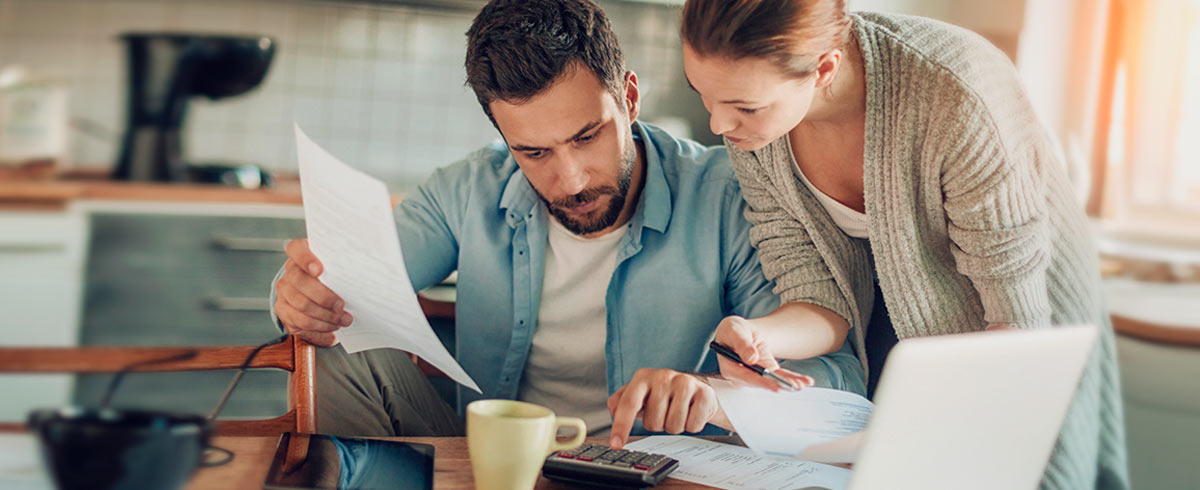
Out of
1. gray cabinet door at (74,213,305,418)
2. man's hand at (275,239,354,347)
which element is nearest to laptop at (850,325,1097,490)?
man's hand at (275,239,354,347)

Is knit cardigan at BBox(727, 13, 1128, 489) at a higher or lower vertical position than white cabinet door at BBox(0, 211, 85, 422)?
higher

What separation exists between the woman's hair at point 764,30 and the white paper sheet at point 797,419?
35cm

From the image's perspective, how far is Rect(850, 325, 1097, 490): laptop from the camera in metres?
0.60

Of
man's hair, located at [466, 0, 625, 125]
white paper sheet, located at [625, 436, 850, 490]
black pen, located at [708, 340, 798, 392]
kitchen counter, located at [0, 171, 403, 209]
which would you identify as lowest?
kitchen counter, located at [0, 171, 403, 209]

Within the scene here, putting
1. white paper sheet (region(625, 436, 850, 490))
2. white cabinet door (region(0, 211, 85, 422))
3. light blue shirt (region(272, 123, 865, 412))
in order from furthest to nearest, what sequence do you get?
1. white cabinet door (region(0, 211, 85, 422))
2. light blue shirt (region(272, 123, 865, 412))
3. white paper sheet (region(625, 436, 850, 490))

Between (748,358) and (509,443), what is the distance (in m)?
0.29

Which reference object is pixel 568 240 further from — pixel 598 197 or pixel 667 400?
pixel 667 400

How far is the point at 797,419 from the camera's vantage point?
2.67ft

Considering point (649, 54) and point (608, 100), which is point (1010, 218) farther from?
point (649, 54)

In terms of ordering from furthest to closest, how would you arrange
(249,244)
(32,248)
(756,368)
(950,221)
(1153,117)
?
(1153,117) < (249,244) < (32,248) < (950,221) < (756,368)

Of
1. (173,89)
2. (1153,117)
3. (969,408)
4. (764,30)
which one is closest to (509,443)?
(969,408)

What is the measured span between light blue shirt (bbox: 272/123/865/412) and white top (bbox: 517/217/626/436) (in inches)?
1.0

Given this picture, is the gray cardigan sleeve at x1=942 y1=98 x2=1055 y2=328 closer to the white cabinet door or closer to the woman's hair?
the woman's hair

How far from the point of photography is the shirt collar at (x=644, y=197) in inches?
53.2
